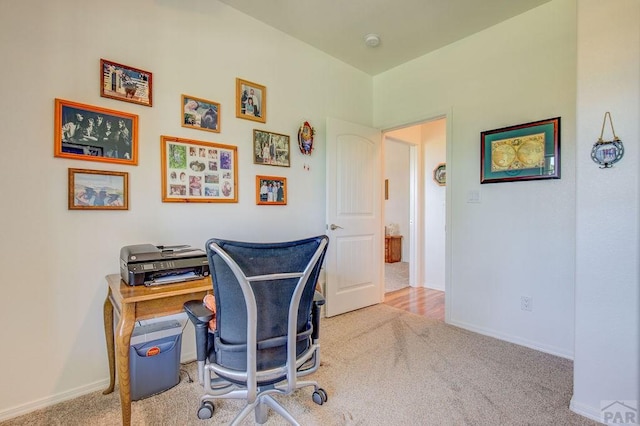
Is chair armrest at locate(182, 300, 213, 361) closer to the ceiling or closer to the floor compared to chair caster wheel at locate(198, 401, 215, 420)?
closer to the ceiling

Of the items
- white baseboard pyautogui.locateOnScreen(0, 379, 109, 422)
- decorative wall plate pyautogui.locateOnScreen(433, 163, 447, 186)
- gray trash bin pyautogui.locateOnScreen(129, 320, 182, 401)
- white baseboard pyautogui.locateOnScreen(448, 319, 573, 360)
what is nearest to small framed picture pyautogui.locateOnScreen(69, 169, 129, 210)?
gray trash bin pyautogui.locateOnScreen(129, 320, 182, 401)

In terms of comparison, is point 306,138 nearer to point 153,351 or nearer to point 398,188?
point 153,351

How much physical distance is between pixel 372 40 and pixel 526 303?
267cm

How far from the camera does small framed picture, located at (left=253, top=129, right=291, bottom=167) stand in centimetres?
257

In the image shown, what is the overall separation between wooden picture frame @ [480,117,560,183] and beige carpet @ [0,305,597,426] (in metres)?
1.40

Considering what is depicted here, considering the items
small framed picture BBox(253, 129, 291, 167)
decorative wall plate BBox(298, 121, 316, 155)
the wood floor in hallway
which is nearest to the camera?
small framed picture BBox(253, 129, 291, 167)

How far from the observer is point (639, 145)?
146 centimetres

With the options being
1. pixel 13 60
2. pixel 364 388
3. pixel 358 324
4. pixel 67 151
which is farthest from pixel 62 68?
pixel 358 324

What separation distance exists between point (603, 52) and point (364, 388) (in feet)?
7.34

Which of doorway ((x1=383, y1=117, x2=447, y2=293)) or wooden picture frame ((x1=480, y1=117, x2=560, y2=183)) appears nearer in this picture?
wooden picture frame ((x1=480, y1=117, x2=560, y2=183))

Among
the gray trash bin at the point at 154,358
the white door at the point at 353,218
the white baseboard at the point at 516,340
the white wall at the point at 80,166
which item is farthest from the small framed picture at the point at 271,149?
the white baseboard at the point at 516,340

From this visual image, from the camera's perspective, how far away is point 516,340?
250cm

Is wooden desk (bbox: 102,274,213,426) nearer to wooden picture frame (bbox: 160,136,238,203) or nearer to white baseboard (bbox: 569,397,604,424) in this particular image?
wooden picture frame (bbox: 160,136,238,203)

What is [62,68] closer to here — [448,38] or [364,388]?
[364,388]
